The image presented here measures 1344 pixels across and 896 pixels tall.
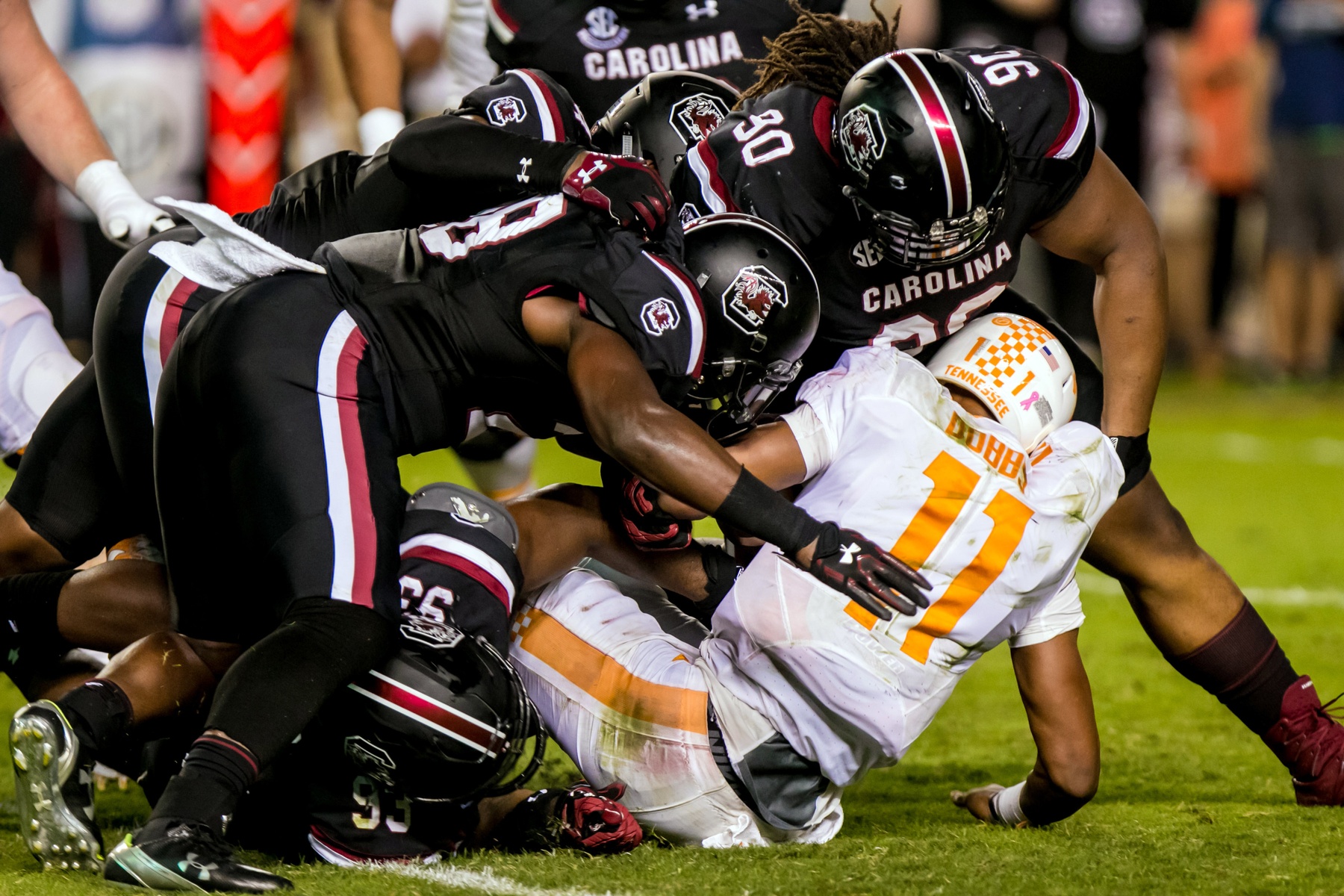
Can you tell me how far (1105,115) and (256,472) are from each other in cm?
896

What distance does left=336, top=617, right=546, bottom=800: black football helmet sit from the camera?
3.00 meters

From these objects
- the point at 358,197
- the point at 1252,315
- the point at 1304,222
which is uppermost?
the point at 358,197

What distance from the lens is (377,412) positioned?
318cm

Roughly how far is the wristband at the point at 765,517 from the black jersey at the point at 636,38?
1975mm

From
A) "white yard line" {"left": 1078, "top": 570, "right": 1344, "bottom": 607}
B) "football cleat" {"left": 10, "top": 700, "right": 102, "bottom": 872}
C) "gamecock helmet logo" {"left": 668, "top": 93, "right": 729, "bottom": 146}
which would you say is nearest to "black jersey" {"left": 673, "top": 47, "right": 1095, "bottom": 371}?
"gamecock helmet logo" {"left": 668, "top": 93, "right": 729, "bottom": 146}

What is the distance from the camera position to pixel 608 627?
337 centimetres

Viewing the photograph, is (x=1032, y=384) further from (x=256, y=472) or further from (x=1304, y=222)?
(x=1304, y=222)

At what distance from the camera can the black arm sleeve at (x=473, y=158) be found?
11.3 ft

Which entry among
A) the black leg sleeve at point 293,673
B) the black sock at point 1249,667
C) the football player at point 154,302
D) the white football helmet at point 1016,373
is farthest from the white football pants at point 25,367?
the black sock at point 1249,667

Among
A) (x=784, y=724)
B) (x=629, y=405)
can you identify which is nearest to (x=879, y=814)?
(x=784, y=724)

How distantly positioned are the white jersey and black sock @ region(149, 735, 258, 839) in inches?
35.9

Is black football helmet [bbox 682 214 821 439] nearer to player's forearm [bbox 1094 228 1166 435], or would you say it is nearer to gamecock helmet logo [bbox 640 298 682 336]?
gamecock helmet logo [bbox 640 298 682 336]

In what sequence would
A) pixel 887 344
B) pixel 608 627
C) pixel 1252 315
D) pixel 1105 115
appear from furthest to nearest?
pixel 1252 315 → pixel 1105 115 → pixel 887 344 → pixel 608 627

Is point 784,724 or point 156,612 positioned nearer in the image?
point 784,724
